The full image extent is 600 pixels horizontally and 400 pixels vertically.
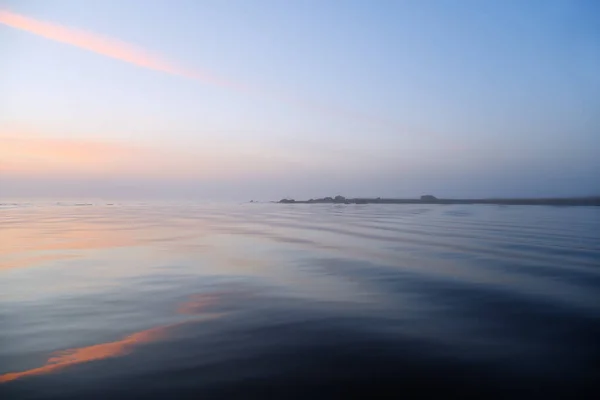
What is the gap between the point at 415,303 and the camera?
26.4 ft

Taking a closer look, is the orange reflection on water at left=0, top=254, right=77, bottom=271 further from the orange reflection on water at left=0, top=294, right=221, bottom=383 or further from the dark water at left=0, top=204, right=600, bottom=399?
the orange reflection on water at left=0, top=294, right=221, bottom=383

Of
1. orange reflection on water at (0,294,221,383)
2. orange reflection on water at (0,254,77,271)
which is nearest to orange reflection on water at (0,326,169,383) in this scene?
orange reflection on water at (0,294,221,383)

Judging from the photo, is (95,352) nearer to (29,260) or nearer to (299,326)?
(299,326)

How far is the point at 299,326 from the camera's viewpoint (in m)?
6.73

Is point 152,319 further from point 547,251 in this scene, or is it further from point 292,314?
point 547,251

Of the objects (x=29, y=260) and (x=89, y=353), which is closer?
(x=89, y=353)

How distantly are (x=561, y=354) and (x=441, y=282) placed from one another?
4.47 metres

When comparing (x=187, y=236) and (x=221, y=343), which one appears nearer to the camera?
(x=221, y=343)

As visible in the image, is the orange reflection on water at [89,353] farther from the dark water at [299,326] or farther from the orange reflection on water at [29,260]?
the orange reflection on water at [29,260]

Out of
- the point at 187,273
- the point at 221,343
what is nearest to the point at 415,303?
the point at 221,343

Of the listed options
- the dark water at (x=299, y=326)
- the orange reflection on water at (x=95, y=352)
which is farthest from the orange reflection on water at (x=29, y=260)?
the orange reflection on water at (x=95, y=352)

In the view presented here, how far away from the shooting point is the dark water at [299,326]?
4707mm

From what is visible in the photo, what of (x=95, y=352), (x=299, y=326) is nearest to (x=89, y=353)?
(x=95, y=352)

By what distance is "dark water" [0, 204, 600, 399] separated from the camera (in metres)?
4.71
